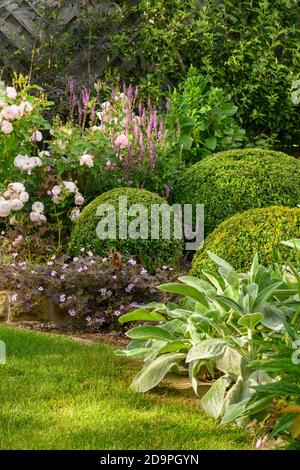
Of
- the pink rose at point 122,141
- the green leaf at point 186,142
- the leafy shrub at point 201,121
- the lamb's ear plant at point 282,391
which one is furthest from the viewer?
the leafy shrub at point 201,121

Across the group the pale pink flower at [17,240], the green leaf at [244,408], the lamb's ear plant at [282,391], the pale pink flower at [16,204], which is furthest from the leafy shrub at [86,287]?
the green leaf at [244,408]

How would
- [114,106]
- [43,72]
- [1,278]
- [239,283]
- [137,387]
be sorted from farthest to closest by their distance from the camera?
[43,72] → [114,106] → [1,278] → [239,283] → [137,387]

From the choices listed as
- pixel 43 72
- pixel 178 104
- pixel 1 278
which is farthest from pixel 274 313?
pixel 43 72

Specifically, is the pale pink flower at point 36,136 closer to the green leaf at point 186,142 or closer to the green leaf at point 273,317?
the green leaf at point 186,142

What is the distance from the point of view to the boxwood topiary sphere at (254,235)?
14.2ft

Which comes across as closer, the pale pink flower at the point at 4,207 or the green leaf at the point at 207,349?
the green leaf at the point at 207,349

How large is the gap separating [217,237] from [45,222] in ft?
5.79

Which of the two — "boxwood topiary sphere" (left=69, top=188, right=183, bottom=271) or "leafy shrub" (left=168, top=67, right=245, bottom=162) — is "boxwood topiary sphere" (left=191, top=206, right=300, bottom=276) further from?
"leafy shrub" (left=168, top=67, right=245, bottom=162)

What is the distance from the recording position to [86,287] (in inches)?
196

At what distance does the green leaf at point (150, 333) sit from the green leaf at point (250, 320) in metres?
0.43

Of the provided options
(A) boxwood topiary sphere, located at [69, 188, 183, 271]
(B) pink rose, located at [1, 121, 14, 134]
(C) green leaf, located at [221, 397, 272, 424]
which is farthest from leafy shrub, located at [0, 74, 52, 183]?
(C) green leaf, located at [221, 397, 272, 424]

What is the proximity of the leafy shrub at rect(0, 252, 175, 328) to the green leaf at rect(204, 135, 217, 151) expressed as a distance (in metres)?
2.28

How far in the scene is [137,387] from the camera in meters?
3.52

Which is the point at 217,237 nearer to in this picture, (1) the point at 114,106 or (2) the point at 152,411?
(2) the point at 152,411
